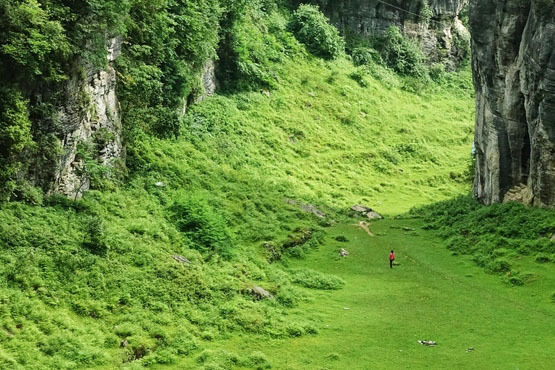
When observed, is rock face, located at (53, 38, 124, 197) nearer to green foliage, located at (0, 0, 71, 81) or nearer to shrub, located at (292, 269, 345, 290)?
green foliage, located at (0, 0, 71, 81)

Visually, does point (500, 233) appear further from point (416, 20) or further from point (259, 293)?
point (416, 20)

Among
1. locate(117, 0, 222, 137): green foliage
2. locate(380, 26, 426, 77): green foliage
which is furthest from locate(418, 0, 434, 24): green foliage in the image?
locate(117, 0, 222, 137): green foliage

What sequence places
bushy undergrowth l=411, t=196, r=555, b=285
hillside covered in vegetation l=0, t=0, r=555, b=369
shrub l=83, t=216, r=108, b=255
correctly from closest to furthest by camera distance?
hillside covered in vegetation l=0, t=0, r=555, b=369 → shrub l=83, t=216, r=108, b=255 → bushy undergrowth l=411, t=196, r=555, b=285

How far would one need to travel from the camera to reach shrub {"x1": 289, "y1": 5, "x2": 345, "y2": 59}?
75.1 meters

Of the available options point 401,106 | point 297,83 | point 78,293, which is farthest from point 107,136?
point 401,106

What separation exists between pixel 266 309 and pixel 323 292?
499 centimetres

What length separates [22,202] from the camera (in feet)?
94.8

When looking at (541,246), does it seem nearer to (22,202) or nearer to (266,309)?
(266,309)

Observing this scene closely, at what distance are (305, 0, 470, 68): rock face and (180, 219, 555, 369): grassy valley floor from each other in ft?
155

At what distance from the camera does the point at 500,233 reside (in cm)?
4019

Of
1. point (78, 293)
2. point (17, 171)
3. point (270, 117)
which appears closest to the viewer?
point (78, 293)

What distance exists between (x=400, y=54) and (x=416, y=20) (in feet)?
20.1

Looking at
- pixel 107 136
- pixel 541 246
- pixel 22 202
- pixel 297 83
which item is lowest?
pixel 541 246

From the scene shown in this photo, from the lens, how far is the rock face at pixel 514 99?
38.7 m
